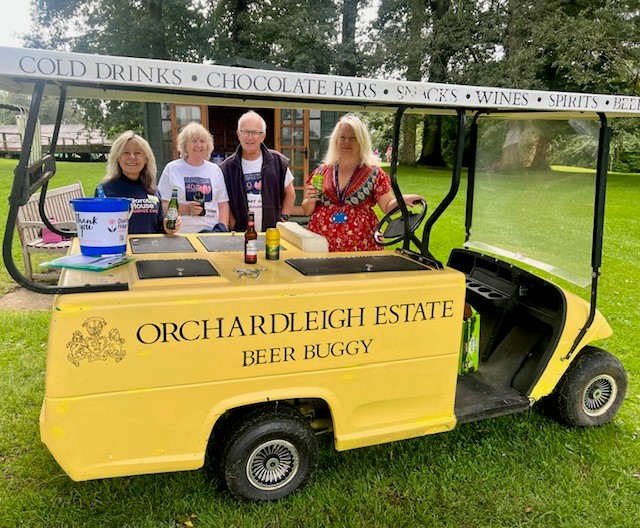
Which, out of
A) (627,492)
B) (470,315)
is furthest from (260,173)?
(627,492)

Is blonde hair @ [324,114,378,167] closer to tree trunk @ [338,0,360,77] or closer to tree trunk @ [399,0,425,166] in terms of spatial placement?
tree trunk @ [338,0,360,77]

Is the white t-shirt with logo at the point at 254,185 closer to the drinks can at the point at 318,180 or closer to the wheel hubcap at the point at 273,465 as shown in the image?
the drinks can at the point at 318,180

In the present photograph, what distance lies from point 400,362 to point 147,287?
4.04 feet

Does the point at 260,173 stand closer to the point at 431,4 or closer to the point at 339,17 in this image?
the point at 339,17

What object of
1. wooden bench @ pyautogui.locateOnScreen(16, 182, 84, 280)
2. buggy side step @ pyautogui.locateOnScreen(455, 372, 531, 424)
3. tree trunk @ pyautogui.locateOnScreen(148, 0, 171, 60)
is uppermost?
tree trunk @ pyautogui.locateOnScreen(148, 0, 171, 60)

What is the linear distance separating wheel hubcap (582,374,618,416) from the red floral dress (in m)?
1.59

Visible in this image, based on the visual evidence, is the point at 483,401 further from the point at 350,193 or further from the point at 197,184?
the point at 197,184

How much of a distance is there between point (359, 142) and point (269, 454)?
6.58ft

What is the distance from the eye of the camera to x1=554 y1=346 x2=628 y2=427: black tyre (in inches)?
126

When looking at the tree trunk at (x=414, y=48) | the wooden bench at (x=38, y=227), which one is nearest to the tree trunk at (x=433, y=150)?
the tree trunk at (x=414, y=48)

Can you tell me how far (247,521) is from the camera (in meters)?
2.46

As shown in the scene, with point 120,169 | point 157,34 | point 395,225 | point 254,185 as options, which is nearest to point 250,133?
point 254,185

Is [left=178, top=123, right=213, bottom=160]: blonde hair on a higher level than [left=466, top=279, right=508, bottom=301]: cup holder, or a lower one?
higher

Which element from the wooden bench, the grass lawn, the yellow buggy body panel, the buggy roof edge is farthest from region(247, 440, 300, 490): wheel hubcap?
the wooden bench
